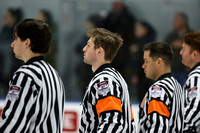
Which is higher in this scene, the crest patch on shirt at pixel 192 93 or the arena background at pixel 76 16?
the arena background at pixel 76 16

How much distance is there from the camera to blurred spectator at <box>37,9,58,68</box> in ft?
19.3

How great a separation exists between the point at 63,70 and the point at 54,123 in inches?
137

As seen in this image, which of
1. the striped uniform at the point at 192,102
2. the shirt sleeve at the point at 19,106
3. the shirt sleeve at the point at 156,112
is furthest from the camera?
the striped uniform at the point at 192,102

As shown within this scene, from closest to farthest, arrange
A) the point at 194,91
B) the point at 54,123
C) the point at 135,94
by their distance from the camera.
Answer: the point at 54,123 < the point at 194,91 < the point at 135,94

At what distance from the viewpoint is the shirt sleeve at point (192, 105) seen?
3.38m

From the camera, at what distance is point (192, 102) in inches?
135

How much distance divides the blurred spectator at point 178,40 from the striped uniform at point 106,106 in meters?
3.18

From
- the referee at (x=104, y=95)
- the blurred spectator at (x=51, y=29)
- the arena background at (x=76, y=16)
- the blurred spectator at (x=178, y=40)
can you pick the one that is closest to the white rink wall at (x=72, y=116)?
the arena background at (x=76, y=16)

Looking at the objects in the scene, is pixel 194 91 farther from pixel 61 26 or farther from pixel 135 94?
pixel 61 26

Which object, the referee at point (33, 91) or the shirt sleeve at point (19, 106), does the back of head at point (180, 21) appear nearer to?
the referee at point (33, 91)

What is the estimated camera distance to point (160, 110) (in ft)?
10.3

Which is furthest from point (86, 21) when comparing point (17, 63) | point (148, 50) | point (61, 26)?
point (148, 50)

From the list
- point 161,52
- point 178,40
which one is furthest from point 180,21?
point 161,52

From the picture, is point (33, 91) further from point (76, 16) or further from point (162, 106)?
point (76, 16)
